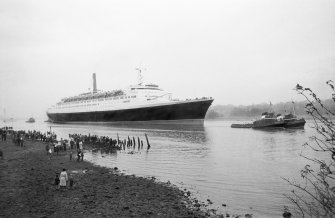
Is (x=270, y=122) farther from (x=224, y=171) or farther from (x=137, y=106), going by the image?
(x=224, y=171)

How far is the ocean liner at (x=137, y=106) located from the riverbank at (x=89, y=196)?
4375 centimetres

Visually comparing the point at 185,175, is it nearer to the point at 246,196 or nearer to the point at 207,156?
the point at 246,196

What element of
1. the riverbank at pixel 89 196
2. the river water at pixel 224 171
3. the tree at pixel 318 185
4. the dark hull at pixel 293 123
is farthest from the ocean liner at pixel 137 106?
the riverbank at pixel 89 196

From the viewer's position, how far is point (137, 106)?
66.8 meters

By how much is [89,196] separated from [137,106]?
54.3 meters

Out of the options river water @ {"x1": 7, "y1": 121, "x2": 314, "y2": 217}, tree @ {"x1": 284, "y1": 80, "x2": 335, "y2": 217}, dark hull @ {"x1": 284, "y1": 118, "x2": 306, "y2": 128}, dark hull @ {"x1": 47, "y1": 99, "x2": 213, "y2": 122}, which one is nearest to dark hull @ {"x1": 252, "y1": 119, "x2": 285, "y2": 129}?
dark hull @ {"x1": 284, "y1": 118, "x2": 306, "y2": 128}

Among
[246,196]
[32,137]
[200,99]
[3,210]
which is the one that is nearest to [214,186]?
[246,196]

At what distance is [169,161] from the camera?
2234 cm

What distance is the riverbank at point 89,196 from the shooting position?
1066cm

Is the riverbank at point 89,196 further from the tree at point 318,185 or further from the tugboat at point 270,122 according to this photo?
the tugboat at point 270,122

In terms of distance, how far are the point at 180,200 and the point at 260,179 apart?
228 inches

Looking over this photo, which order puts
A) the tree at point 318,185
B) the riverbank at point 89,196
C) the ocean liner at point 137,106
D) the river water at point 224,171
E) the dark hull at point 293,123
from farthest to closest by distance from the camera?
the ocean liner at point 137,106 < the dark hull at point 293,123 < the river water at point 224,171 < the riverbank at point 89,196 < the tree at point 318,185

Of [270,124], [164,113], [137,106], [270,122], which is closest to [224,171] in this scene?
[270,124]

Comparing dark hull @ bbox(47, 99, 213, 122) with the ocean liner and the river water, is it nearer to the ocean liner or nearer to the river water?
the ocean liner
